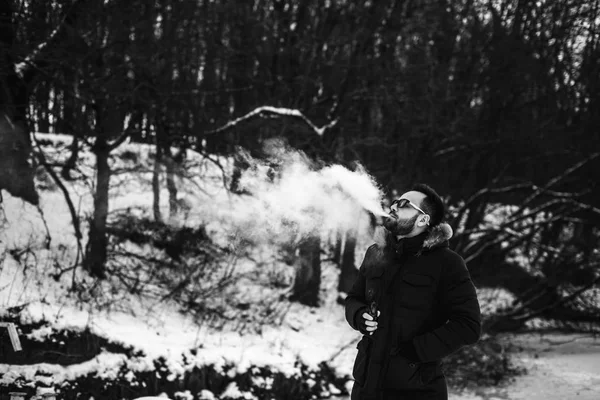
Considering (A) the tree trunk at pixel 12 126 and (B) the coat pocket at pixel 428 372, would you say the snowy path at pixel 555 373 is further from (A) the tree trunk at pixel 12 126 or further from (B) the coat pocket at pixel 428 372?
(A) the tree trunk at pixel 12 126

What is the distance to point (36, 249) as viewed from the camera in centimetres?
953

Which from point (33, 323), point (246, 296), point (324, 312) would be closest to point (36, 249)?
point (33, 323)

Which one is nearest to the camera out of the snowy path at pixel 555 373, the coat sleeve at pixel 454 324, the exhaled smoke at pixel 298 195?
the coat sleeve at pixel 454 324

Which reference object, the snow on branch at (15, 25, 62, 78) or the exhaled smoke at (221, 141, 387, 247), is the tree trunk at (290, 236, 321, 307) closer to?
the exhaled smoke at (221, 141, 387, 247)

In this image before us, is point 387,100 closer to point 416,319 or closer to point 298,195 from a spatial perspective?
point 298,195

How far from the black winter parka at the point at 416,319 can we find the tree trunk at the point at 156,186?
8417 mm

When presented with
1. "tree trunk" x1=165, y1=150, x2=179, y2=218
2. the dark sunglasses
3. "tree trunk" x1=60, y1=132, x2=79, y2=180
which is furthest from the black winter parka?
"tree trunk" x1=165, y1=150, x2=179, y2=218

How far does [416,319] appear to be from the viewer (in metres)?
3.30

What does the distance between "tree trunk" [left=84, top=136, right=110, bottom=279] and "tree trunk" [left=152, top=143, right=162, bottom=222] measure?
1.00 m

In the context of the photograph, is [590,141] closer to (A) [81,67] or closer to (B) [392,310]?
(A) [81,67]

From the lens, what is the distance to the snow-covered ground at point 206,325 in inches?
287

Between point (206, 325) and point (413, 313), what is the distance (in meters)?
7.19

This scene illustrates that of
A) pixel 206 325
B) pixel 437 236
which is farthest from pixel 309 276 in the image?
pixel 437 236

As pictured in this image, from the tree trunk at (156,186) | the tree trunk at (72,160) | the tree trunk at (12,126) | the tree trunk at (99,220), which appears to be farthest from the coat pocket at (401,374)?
the tree trunk at (156,186)
